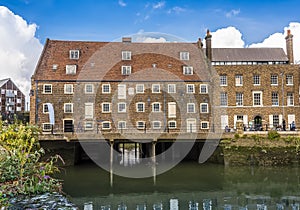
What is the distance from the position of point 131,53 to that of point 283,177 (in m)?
21.9

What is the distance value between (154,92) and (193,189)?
17935 millimetres

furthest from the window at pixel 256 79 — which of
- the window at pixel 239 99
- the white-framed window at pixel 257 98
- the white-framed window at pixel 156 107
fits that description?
the white-framed window at pixel 156 107

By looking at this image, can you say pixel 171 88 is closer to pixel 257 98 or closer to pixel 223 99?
pixel 223 99

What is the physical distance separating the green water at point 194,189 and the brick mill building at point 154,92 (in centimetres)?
1016

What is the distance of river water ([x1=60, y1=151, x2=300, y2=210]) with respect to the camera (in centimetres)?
1409

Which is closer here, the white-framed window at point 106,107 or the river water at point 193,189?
the river water at point 193,189

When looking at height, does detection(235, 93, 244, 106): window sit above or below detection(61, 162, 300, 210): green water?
above

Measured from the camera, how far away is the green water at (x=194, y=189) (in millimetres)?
14180

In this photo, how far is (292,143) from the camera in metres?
23.8

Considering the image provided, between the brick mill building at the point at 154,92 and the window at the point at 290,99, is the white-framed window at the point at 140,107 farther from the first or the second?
the window at the point at 290,99

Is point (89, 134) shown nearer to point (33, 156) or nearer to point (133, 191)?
point (133, 191)

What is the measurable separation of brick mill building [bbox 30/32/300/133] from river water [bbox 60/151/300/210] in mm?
10038

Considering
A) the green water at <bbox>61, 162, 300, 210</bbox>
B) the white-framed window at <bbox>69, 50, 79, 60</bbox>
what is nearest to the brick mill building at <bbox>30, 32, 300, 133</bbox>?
the white-framed window at <bbox>69, 50, 79, 60</bbox>

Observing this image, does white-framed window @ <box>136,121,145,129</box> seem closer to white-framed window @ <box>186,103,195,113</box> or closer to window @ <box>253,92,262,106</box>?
white-framed window @ <box>186,103,195,113</box>
